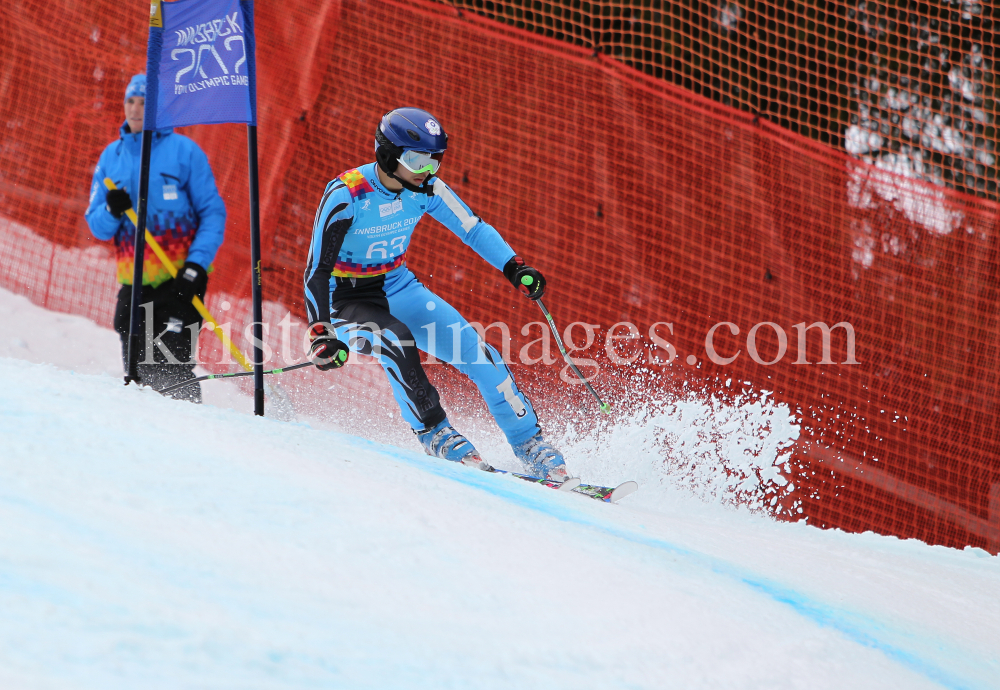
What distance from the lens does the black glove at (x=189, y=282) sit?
4.02 m

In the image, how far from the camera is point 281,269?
5.86m

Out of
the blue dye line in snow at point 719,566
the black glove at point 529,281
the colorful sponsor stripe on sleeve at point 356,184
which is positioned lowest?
the blue dye line in snow at point 719,566

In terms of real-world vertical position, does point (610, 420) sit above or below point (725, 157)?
below

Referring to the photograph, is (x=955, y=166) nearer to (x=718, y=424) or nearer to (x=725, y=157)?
(x=725, y=157)

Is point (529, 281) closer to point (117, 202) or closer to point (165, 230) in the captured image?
point (165, 230)

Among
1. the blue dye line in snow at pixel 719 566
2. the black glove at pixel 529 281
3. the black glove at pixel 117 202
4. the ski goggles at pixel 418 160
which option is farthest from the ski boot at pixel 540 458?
the black glove at pixel 117 202

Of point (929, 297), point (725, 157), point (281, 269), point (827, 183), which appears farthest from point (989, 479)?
point (281, 269)

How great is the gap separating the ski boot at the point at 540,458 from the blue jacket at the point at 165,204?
6.08 feet

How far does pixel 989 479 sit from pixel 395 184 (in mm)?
3848

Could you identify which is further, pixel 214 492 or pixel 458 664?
pixel 214 492

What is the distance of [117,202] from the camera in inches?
156

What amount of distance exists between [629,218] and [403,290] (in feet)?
7.10

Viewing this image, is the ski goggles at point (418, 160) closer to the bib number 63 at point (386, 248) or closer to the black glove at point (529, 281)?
the bib number 63 at point (386, 248)

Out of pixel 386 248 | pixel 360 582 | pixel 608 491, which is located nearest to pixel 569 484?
pixel 608 491
